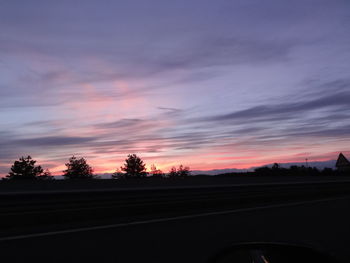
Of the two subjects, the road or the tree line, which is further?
the tree line

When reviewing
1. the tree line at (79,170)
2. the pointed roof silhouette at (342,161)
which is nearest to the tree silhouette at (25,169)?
the tree line at (79,170)

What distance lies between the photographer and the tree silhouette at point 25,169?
87312mm

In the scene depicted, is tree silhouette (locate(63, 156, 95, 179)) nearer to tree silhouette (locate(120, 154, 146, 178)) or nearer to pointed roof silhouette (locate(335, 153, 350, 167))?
tree silhouette (locate(120, 154, 146, 178))

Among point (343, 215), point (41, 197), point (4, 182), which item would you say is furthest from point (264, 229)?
point (4, 182)

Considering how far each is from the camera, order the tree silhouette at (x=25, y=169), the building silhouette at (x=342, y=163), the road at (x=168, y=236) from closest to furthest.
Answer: the road at (x=168, y=236), the building silhouette at (x=342, y=163), the tree silhouette at (x=25, y=169)

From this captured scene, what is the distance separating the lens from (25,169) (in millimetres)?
88250

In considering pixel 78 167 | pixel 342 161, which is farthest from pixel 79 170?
pixel 342 161

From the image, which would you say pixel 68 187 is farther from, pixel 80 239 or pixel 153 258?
pixel 153 258

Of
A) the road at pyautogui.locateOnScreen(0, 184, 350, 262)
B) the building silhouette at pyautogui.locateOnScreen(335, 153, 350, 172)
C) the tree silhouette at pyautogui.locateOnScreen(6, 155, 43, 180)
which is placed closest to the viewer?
the road at pyautogui.locateOnScreen(0, 184, 350, 262)

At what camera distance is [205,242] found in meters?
7.74

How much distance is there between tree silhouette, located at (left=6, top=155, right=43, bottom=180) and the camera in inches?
3438

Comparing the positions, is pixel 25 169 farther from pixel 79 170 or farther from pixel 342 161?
pixel 342 161

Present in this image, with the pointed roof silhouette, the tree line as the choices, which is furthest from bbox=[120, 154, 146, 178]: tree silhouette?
the pointed roof silhouette

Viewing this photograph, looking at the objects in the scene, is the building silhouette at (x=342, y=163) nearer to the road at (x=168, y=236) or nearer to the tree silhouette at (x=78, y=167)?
the road at (x=168, y=236)
